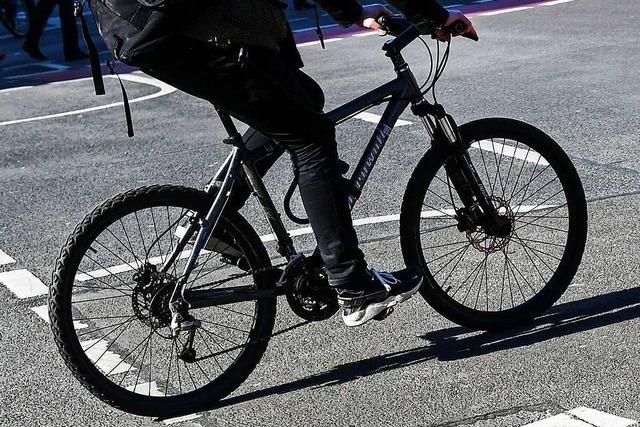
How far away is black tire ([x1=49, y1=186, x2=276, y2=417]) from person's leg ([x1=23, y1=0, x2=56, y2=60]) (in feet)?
40.0

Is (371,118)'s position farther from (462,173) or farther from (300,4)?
(300,4)

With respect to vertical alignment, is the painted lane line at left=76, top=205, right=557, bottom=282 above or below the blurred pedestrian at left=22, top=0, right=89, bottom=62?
above

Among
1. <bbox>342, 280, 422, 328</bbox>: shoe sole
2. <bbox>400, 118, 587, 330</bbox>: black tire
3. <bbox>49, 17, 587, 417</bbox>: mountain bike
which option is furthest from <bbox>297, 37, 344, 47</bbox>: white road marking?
<bbox>342, 280, 422, 328</bbox>: shoe sole

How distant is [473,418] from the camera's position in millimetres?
4461

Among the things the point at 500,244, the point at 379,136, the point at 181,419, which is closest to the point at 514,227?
the point at 500,244

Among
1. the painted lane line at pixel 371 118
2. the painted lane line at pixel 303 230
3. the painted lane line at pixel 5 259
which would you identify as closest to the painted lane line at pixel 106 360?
the painted lane line at pixel 303 230

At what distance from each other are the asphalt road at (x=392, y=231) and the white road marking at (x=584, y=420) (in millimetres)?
51

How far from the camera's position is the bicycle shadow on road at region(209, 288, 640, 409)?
4.93 metres

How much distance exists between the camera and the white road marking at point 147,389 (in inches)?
189

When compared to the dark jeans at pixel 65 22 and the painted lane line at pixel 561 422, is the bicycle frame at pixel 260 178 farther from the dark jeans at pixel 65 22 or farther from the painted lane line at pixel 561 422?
the dark jeans at pixel 65 22

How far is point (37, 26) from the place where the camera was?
16.8m

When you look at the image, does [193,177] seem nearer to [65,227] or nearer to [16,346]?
[65,227]

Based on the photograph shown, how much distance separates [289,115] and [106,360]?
127cm

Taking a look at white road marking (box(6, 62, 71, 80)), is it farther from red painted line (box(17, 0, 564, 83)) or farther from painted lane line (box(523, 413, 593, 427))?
painted lane line (box(523, 413, 593, 427))
